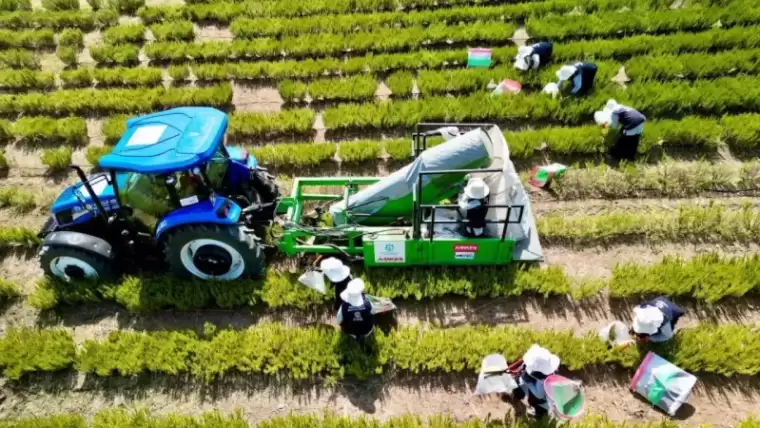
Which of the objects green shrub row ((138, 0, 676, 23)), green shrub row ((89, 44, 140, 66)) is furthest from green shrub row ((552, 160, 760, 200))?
green shrub row ((89, 44, 140, 66))

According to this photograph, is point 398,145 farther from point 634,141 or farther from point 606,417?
point 606,417

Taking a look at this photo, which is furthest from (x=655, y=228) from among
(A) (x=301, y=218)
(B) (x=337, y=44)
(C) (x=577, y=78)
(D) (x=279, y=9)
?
(D) (x=279, y=9)

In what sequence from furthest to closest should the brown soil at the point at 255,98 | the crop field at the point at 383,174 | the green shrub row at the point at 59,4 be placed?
the green shrub row at the point at 59,4 < the brown soil at the point at 255,98 < the crop field at the point at 383,174

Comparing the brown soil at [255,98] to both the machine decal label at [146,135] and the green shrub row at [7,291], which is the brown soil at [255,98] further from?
the green shrub row at [7,291]

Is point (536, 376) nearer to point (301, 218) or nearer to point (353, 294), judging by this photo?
point (353, 294)

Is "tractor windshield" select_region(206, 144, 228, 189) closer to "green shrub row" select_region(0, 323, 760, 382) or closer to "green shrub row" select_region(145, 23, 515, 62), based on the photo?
"green shrub row" select_region(0, 323, 760, 382)

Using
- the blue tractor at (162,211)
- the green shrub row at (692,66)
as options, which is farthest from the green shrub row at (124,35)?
the green shrub row at (692,66)
